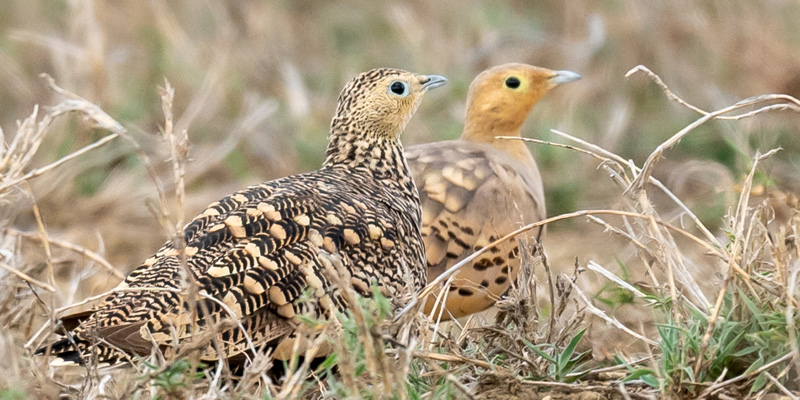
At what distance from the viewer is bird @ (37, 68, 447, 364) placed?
268cm

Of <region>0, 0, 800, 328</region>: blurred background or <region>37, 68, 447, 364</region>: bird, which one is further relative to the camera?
<region>0, 0, 800, 328</region>: blurred background

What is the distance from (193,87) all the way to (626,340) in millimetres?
4232

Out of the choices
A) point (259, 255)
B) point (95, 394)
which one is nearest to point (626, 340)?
point (259, 255)

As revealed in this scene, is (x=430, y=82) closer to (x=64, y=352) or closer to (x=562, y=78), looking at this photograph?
(x=562, y=78)

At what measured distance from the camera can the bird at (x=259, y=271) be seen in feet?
8.79

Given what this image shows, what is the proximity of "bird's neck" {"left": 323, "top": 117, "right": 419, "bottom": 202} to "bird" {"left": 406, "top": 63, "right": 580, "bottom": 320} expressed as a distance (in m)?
0.31

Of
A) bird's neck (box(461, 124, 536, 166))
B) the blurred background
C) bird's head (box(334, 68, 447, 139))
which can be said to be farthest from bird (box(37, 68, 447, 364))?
the blurred background

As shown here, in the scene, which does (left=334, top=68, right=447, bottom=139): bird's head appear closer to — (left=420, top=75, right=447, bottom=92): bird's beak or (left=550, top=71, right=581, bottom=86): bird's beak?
(left=420, top=75, right=447, bottom=92): bird's beak

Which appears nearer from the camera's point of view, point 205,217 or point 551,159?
point 205,217

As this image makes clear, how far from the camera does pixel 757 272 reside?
105 inches

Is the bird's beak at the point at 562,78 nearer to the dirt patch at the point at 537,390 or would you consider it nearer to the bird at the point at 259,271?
the bird at the point at 259,271

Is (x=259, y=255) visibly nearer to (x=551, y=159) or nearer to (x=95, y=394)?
(x=95, y=394)

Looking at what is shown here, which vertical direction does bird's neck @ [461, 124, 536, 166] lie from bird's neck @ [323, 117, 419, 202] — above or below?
below

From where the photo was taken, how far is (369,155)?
367 cm
